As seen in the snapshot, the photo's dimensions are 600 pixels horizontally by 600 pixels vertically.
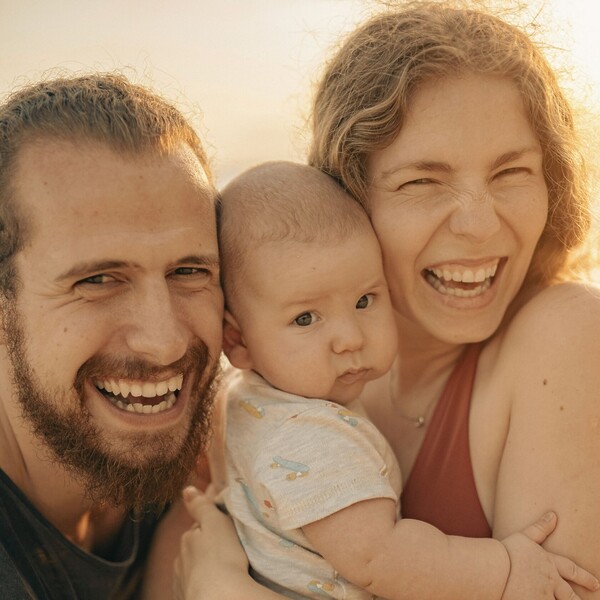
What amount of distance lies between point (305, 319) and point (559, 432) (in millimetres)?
826

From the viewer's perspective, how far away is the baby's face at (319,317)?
2.49m

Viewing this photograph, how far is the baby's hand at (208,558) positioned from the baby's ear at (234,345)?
583 millimetres

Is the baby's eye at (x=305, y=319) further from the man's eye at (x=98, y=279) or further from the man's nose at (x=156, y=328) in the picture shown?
the man's eye at (x=98, y=279)

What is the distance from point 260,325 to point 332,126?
2.65ft

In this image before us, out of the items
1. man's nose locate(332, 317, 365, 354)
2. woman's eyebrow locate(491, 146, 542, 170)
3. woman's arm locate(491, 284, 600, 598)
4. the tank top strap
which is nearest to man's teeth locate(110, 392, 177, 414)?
man's nose locate(332, 317, 365, 354)

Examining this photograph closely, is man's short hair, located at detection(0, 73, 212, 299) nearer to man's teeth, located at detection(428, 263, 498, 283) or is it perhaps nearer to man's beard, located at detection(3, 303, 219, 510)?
man's beard, located at detection(3, 303, 219, 510)

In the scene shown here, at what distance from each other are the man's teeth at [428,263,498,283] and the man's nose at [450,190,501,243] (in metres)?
0.13

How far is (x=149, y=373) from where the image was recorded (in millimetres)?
2607

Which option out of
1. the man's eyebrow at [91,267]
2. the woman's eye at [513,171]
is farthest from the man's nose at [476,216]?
the man's eyebrow at [91,267]

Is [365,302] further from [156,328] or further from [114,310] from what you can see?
[114,310]

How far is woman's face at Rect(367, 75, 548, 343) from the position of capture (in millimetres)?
A: 2598

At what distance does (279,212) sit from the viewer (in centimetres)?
256

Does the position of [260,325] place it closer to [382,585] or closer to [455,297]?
Answer: [455,297]

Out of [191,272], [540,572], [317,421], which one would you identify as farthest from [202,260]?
[540,572]
